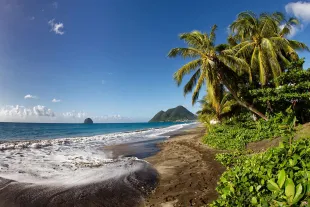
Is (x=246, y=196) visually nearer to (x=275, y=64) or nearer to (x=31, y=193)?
(x=31, y=193)

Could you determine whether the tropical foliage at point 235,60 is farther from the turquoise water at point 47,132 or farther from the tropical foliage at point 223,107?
the turquoise water at point 47,132

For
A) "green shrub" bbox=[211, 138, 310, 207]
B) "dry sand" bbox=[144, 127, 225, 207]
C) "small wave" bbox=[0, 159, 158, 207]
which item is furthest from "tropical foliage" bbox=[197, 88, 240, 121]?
"green shrub" bbox=[211, 138, 310, 207]

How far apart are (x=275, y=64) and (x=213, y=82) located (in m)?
5.14

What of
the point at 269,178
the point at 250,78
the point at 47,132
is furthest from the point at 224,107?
the point at 47,132

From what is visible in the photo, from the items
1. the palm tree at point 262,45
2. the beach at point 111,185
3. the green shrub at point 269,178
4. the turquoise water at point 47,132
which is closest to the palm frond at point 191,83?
the palm tree at point 262,45

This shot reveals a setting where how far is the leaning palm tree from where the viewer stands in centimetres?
1559

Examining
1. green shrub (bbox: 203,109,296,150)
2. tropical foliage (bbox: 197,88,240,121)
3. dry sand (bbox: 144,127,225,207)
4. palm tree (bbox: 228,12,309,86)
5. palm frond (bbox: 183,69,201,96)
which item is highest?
palm tree (bbox: 228,12,309,86)

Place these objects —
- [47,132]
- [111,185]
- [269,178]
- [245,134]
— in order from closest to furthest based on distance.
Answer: [269,178] < [111,185] < [245,134] < [47,132]

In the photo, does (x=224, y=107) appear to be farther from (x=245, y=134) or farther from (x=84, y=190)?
(x=84, y=190)

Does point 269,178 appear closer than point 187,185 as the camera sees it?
Yes

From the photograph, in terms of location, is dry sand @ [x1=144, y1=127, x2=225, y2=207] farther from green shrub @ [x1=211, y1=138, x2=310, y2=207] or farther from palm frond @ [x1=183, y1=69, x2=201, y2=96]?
palm frond @ [x1=183, y1=69, x2=201, y2=96]

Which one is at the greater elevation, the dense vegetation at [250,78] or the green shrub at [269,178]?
the dense vegetation at [250,78]

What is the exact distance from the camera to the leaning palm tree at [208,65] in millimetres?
15586

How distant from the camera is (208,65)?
50.5ft
